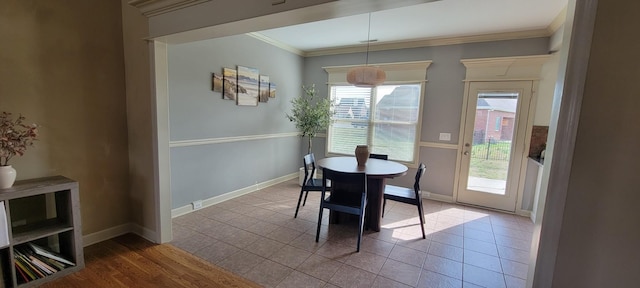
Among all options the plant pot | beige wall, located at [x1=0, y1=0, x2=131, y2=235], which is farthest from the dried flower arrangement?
the plant pot

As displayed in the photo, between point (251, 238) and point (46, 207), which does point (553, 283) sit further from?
point (46, 207)

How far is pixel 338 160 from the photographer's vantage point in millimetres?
3473

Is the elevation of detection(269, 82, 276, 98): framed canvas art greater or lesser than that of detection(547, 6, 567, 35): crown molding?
lesser

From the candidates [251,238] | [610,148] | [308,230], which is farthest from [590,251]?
[251,238]

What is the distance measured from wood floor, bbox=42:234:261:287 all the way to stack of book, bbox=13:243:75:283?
0.10 m

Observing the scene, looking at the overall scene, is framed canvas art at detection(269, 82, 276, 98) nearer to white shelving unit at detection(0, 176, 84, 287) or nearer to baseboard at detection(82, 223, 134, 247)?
baseboard at detection(82, 223, 134, 247)

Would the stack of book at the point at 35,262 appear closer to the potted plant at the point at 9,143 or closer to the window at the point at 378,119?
the potted plant at the point at 9,143

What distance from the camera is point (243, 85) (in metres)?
3.96

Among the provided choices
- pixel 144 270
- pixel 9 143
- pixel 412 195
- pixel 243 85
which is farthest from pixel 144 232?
pixel 412 195

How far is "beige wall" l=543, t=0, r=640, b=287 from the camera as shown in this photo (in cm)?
107

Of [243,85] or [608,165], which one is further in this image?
[243,85]

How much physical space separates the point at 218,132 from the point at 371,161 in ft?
7.01

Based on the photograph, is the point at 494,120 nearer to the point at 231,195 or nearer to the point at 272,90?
the point at 272,90

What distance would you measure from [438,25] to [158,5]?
3163 millimetres
